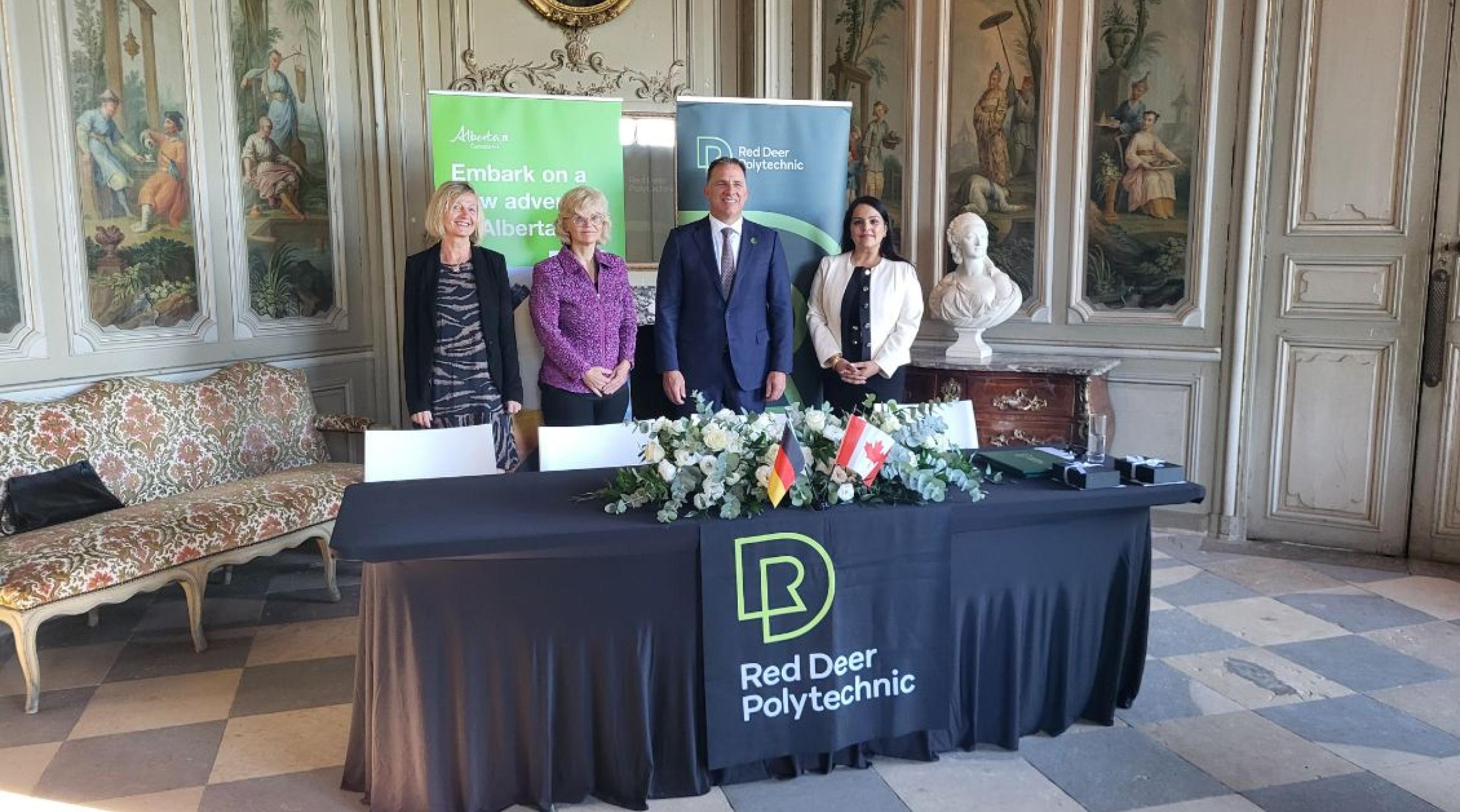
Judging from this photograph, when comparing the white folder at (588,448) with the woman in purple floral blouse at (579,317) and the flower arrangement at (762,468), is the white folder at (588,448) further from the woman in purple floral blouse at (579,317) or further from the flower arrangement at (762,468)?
the woman in purple floral blouse at (579,317)

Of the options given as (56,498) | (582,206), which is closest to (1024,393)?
(582,206)

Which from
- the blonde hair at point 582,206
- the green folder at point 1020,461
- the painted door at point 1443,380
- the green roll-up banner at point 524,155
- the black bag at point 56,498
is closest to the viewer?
the green folder at point 1020,461

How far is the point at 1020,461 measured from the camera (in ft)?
10.8

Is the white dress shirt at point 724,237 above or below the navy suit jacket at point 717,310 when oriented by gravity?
above

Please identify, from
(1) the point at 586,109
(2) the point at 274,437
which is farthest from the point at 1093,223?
(2) the point at 274,437

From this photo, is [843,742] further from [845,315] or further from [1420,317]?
[1420,317]

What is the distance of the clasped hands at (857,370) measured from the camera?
4.63 meters

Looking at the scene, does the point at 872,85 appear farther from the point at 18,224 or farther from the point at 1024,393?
the point at 18,224

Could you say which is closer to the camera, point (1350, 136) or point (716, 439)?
point (716, 439)

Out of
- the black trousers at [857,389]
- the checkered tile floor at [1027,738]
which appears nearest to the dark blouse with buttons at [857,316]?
the black trousers at [857,389]

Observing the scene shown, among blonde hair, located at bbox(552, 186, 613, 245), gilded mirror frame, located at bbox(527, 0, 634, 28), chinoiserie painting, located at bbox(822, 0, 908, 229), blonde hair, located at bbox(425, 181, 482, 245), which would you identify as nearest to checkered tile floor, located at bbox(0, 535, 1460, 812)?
blonde hair, located at bbox(425, 181, 482, 245)

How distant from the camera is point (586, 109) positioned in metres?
5.47

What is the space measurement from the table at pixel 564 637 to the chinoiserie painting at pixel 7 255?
2325mm

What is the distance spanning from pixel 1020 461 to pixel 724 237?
5.81 feet
